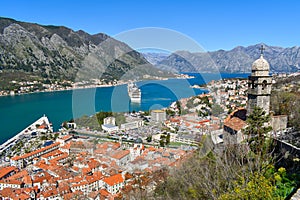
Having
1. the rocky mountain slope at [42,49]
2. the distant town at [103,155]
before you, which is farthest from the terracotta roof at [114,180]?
the rocky mountain slope at [42,49]

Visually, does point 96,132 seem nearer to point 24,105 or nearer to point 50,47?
point 24,105

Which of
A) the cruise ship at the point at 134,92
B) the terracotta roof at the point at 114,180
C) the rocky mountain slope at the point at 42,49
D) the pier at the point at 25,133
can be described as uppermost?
the rocky mountain slope at the point at 42,49

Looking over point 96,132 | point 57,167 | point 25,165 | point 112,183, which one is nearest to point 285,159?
point 112,183

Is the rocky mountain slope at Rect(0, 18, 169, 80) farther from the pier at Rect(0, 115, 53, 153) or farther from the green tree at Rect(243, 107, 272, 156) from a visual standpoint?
the green tree at Rect(243, 107, 272, 156)

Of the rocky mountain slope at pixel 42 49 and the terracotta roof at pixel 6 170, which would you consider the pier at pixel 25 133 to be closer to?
the terracotta roof at pixel 6 170

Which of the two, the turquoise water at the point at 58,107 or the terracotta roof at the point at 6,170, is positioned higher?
the turquoise water at the point at 58,107

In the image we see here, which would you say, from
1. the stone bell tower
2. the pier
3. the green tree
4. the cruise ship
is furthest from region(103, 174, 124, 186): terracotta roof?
the cruise ship

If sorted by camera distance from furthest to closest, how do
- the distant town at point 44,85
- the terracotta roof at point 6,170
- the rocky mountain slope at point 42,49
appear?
the rocky mountain slope at point 42,49 → the distant town at point 44,85 → the terracotta roof at point 6,170

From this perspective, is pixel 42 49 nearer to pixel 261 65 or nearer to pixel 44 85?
pixel 44 85

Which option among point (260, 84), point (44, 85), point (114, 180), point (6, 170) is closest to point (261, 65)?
point (260, 84)
